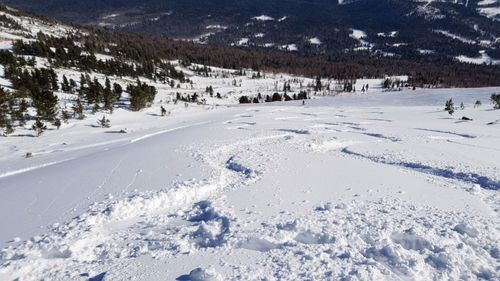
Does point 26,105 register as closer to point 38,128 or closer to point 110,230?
point 38,128

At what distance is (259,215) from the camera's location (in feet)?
49.0

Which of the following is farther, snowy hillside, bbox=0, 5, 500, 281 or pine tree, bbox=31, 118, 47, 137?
pine tree, bbox=31, 118, 47, 137

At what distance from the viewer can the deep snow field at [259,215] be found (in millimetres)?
11344

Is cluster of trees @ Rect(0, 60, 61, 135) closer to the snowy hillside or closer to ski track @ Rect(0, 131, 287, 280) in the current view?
the snowy hillside

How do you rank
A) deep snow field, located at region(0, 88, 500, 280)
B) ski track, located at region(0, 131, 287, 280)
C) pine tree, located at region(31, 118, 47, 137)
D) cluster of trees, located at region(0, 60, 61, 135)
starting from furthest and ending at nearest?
cluster of trees, located at region(0, 60, 61, 135)
pine tree, located at region(31, 118, 47, 137)
ski track, located at region(0, 131, 287, 280)
deep snow field, located at region(0, 88, 500, 280)

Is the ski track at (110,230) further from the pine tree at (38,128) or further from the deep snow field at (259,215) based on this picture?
the pine tree at (38,128)

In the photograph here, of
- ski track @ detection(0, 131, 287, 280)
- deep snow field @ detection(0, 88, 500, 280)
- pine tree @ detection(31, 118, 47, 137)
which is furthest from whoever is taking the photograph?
pine tree @ detection(31, 118, 47, 137)

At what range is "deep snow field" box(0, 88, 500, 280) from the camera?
1134 centimetres

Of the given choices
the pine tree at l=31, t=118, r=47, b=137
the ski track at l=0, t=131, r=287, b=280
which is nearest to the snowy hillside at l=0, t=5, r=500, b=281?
the ski track at l=0, t=131, r=287, b=280

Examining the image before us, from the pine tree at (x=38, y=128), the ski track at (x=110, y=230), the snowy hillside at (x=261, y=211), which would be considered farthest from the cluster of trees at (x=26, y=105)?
the ski track at (x=110, y=230)

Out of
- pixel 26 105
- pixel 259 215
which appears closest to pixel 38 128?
pixel 26 105

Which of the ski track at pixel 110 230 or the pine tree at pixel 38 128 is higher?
the ski track at pixel 110 230

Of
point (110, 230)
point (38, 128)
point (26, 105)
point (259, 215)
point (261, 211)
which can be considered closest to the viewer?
point (110, 230)

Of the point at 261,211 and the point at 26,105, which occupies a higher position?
the point at 26,105
